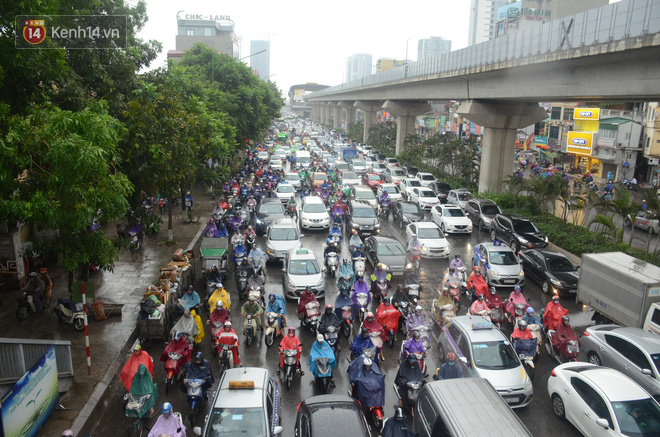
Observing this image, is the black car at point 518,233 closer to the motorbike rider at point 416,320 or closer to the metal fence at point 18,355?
the motorbike rider at point 416,320

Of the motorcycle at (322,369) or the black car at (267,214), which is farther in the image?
the black car at (267,214)

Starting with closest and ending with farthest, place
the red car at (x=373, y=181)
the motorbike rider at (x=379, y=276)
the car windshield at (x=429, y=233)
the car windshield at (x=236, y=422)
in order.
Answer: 1. the car windshield at (x=236, y=422)
2. the motorbike rider at (x=379, y=276)
3. the car windshield at (x=429, y=233)
4. the red car at (x=373, y=181)

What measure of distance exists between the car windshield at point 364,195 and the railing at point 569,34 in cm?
930

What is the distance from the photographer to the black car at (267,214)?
79.3 ft

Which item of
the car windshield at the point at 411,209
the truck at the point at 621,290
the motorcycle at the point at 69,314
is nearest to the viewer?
the truck at the point at 621,290

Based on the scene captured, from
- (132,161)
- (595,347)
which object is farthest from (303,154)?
(595,347)

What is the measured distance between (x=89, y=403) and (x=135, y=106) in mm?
9438

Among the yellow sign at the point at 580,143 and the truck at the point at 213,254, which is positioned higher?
the yellow sign at the point at 580,143

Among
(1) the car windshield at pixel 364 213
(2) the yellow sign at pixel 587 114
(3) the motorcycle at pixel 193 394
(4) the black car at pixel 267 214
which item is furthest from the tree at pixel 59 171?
(2) the yellow sign at pixel 587 114

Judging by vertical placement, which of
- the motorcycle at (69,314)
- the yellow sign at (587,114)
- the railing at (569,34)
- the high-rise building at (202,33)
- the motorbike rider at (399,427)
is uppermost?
the high-rise building at (202,33)

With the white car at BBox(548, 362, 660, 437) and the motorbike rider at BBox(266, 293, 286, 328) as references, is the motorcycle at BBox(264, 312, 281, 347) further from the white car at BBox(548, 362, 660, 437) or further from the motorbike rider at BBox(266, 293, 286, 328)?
the white car at BBox(548, 362, 660, 437)

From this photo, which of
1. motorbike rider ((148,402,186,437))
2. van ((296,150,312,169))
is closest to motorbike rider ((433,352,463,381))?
motorbike rider ((148,402,186,437))

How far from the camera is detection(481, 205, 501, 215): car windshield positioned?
88.2ft

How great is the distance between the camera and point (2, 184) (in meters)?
8.93
